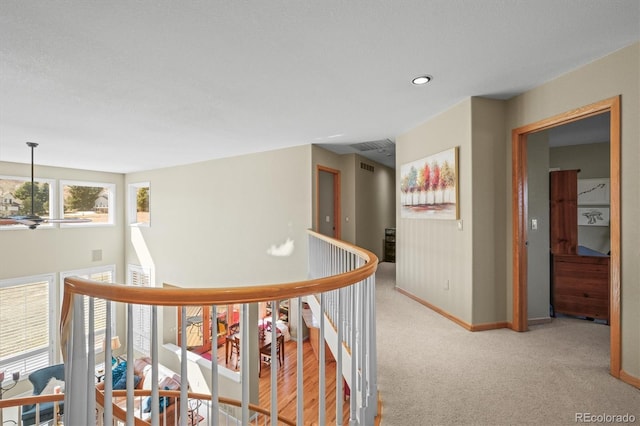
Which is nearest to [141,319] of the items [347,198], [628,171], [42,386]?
[42,386]

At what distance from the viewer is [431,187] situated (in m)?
3.72

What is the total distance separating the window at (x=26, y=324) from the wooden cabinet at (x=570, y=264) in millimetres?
9651

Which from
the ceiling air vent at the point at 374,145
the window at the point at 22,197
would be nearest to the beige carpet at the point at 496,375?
the ceiling air vent at the point at 374,145

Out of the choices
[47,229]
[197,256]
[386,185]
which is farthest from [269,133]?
[47,229]

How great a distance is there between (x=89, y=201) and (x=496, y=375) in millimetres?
9407

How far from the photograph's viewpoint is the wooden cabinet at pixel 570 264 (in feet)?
11.1

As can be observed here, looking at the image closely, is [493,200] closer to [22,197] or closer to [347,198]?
[347,198]

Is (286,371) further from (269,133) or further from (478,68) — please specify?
(478,68)

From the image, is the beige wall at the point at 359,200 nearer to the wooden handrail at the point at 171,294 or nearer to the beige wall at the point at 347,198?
the beige wall at the point at 347,198

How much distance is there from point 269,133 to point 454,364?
11.9 feet

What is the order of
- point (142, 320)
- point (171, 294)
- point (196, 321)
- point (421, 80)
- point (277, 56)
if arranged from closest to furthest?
point (171, 294), point (277, 56), point (421, 80), point (196, 321), point (142, 320)

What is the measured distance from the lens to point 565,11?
173 centimetres

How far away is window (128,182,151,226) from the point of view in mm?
8102

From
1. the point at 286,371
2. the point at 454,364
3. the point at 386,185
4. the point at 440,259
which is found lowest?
the point at 286,371
